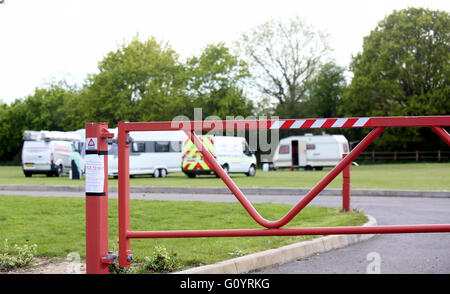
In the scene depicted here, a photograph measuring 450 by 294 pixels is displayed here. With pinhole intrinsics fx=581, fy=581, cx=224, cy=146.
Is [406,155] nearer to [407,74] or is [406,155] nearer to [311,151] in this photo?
[407,74]

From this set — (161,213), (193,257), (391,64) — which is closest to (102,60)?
(391,64)

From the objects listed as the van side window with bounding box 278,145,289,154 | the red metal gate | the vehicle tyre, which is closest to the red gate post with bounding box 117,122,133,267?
the red metal gate

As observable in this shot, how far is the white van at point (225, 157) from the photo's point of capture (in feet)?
90.3

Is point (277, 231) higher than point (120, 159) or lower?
lower

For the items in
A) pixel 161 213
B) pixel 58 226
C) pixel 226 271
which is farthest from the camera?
pixel 161 213

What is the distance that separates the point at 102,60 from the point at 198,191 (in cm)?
3891

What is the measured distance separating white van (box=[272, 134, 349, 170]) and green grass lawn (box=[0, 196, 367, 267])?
30.6m

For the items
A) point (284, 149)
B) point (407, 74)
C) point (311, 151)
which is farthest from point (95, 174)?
point (407, 74)

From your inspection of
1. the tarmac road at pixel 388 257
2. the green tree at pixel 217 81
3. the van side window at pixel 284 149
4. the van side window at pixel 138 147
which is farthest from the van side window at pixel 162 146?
the green tree at pixel 217 81

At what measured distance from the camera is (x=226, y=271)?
18.8 feet

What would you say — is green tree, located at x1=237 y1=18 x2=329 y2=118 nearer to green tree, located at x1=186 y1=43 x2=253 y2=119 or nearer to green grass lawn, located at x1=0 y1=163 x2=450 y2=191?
green tree, located at x1=186 y1=43 x2=253 y2=119

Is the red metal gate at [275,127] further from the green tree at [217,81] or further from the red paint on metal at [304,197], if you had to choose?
the green tree at [217,81]

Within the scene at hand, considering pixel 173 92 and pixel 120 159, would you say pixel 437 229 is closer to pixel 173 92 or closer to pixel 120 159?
pixel 120 159

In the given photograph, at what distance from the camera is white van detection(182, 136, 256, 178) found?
2753 cm
